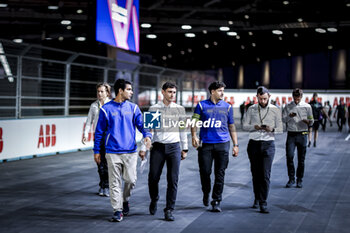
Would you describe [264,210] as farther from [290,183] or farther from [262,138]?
[290,183]

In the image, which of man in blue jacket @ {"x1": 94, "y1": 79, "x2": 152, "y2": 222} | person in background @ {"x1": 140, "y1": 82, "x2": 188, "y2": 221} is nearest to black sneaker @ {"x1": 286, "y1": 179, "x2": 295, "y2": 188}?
person in background @ {"x1": 140, "y1": 82, "x2": 188, "y2": 221}

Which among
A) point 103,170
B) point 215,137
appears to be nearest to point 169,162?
point 215,137

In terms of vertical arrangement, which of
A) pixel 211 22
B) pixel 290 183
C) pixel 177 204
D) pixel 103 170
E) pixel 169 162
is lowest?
pixel 177 204

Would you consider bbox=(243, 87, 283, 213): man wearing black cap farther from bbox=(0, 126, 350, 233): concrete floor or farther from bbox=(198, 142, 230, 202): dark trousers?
bbox=(198, 142, 230, 202): dark trousers

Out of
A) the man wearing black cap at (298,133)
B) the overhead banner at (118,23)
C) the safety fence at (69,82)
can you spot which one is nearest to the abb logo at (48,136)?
the safety fence at (69,82)

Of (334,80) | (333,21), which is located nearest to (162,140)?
(333,21)

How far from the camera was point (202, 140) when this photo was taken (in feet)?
23.1

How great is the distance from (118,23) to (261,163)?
12.0m

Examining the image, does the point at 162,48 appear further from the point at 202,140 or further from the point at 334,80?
the point at 202,140

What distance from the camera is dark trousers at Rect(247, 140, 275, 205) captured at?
703cm

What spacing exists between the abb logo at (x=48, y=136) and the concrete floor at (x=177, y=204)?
63.8 inches

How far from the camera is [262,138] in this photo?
723 centimetres

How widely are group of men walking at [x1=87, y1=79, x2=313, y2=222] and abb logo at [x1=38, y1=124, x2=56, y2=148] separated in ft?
23.7

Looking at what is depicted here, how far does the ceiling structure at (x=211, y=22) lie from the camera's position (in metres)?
29.6
